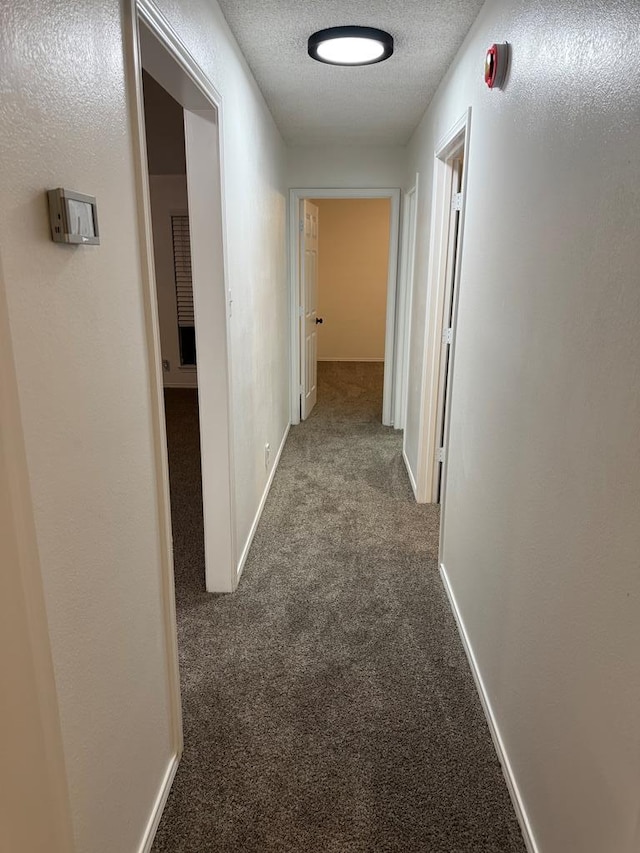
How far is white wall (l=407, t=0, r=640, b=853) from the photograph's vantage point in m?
1.02

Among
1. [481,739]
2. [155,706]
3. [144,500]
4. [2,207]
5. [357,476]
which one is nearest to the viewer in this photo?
[2,207]

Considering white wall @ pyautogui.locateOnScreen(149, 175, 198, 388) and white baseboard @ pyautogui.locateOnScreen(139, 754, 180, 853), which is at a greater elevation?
white wall @ pyautogui.locateOnScreen(149, 175, 198, 388)

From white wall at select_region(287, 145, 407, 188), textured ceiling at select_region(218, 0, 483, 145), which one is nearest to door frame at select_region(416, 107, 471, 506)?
textured ceiling at select_region(218, 0, 483, 145)

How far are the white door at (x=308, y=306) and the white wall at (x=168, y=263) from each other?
1.25 metres

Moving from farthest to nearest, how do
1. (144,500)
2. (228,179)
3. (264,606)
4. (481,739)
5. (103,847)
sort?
(264,606)
(228,179)
(481,739)
(144,500)
(103,847)

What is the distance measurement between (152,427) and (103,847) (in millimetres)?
912

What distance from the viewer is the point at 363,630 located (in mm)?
2373

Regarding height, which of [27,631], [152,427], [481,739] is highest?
[152,427]

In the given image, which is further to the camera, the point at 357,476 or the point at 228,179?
the point at 357,476

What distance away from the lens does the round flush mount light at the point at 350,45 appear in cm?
233

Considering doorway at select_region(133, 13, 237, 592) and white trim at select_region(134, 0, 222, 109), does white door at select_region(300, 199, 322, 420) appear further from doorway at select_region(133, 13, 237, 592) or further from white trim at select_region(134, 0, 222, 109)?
white trim at select_region(134, 0, 222, 109)

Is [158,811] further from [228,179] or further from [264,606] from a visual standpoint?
[228,179]

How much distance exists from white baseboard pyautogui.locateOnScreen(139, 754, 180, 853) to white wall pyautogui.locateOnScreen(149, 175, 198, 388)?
4591mm

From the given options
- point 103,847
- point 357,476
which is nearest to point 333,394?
point 357,476
